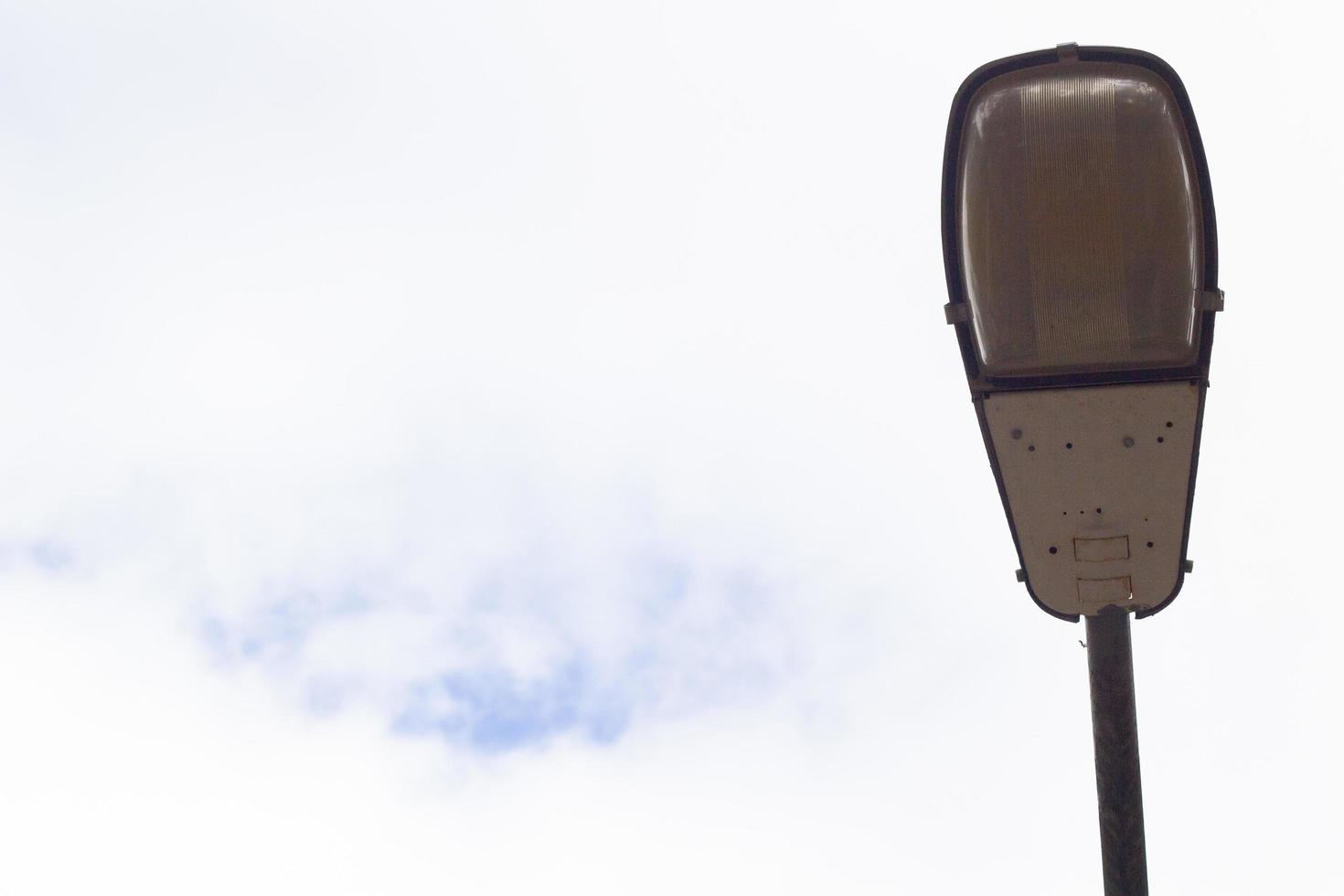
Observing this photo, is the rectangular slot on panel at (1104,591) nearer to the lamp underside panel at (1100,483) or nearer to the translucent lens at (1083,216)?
the lamp underside panel at (1100,483)

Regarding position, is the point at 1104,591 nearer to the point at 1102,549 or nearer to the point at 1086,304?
the point at 1102,549

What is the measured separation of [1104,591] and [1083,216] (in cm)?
141

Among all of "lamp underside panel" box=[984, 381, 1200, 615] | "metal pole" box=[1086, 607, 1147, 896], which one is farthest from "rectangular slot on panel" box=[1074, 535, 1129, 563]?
"metal pole" box=[1086, 607, 1147, 896]

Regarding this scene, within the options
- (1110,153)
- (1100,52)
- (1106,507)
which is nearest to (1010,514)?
(1106,507)

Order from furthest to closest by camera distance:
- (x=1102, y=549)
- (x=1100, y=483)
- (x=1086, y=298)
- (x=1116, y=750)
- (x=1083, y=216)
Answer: (x=1116, y=750) → (x=1102, y=549) → (x=1100, y=483) → (x=1086, y=298) → (x=1083, y=216)

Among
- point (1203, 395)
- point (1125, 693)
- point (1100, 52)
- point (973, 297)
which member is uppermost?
point (1100, 52)

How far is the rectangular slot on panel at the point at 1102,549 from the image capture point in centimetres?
395

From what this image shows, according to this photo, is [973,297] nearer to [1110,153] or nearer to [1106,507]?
[1110,153]

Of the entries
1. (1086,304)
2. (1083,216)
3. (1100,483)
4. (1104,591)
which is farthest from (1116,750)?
(1083,216)

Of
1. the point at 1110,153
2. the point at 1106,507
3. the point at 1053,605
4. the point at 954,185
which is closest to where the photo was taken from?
the point at 1110,153

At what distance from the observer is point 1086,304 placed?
354cm

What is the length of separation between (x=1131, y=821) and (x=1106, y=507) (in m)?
1.32

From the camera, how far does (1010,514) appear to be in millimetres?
3990

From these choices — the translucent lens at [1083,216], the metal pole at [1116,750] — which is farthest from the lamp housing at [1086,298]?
the metal pole at [1116,750]
